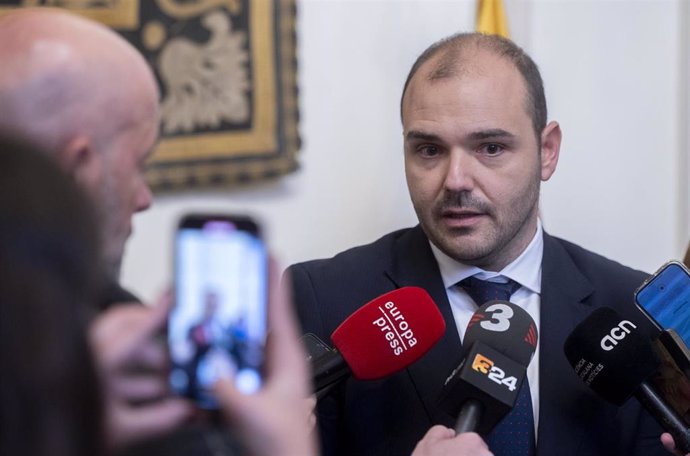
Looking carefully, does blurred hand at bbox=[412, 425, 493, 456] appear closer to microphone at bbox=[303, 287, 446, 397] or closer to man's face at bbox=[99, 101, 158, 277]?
microphone at bbox=[303, 287, 446, 397]

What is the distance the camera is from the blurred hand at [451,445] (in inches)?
44.3

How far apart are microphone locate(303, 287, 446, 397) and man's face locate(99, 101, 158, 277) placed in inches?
19.1

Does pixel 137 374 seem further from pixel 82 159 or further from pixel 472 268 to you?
pixel 472 268

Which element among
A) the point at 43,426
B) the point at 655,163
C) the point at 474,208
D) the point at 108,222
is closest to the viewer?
the point at 43,426

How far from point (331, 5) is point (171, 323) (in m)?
1.75

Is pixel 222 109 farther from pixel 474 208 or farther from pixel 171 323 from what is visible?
pixel 171 323

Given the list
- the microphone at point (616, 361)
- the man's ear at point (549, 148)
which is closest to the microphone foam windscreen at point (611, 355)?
the microphone at point (616, 361)

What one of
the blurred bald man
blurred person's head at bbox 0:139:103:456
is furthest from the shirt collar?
blurred person's head at bbox 0:139:103:456

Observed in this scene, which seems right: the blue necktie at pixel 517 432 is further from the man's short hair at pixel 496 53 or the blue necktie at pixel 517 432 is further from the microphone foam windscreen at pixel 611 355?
the man's short hair at pixel 496 53

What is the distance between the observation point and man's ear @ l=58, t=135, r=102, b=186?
2.70ft

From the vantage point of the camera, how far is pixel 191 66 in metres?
2.24

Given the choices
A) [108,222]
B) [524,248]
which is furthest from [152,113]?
[524,248]

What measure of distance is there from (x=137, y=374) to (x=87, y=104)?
0.31 meters

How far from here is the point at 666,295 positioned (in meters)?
1.38
